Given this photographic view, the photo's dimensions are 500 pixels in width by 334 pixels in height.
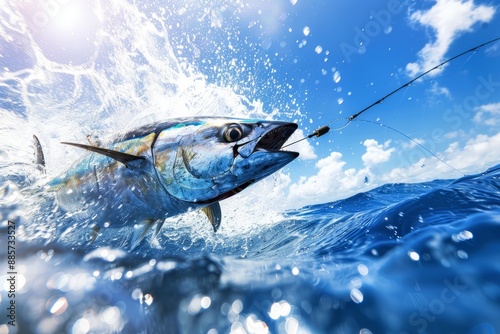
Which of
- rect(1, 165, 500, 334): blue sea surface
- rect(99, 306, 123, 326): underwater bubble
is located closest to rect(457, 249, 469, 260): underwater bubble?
rect(1, 165, 500, 334): blue sea surface

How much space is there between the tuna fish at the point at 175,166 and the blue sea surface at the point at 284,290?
585 mm

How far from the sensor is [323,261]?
2.82 m

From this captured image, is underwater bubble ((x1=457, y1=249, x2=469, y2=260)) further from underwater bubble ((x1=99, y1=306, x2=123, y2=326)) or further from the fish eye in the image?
underwater bubble ((x1=99, y1=306, x2=123, y2=326))

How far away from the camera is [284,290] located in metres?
2.11

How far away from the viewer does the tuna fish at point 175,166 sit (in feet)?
6.44

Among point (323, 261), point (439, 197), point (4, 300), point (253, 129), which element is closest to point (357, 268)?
point (323, 261)

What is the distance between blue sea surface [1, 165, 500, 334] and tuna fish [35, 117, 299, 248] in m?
0.58

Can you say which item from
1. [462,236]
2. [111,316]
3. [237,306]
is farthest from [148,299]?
[462,236]

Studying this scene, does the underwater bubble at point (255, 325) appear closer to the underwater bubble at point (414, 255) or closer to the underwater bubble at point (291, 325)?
the underwater bubble at point (291, 325)

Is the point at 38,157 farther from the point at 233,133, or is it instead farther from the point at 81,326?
the point at 233,133

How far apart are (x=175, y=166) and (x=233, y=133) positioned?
649 mm

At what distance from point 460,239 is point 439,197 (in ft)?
9.49

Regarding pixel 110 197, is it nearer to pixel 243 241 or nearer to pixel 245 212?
pixel 243 241

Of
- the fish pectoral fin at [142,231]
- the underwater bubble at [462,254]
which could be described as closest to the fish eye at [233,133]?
the fish pectoral fin at [142,231]
